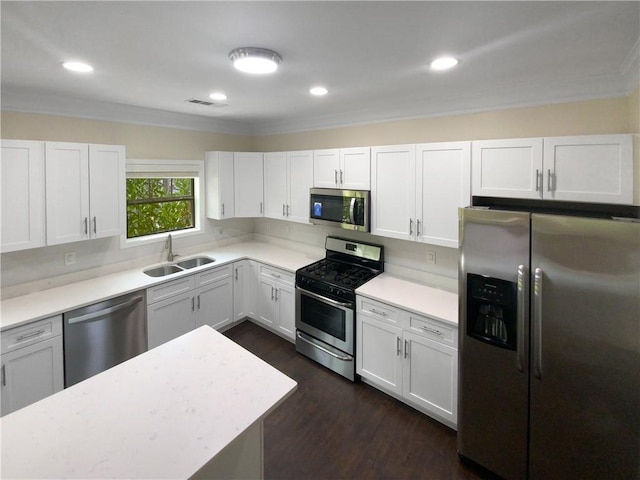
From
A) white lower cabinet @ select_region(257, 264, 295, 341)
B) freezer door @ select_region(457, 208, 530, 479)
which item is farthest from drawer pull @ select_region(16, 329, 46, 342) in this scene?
freezer door @ select_region(457, 208, 530, 479)

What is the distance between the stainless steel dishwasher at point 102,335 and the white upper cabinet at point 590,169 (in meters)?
3.50

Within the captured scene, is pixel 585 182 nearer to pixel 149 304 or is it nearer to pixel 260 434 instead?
pixel 260 434

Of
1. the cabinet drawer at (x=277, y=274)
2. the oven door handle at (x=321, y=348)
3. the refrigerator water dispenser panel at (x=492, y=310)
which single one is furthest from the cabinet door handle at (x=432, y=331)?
the cabinet drawer at (x=277, y=274)

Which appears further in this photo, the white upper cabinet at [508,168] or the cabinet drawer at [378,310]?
the cabinet drawer at [378,310]

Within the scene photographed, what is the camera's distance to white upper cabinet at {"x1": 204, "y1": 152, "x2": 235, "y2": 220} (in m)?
4.00

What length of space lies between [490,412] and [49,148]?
12.3 feet

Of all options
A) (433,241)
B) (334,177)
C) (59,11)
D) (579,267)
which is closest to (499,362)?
(579,267)

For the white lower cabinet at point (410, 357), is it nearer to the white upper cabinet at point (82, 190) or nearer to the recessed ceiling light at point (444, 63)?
the recessed ceiling light at point (444, 63)

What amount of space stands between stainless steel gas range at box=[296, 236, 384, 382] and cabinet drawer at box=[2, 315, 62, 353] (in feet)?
6.75

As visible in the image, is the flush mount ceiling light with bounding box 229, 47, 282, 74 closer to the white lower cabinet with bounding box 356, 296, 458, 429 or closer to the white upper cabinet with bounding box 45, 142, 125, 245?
the white upper cabinet with bounding box 45, 142, 125, 245

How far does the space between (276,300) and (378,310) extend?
143 cm

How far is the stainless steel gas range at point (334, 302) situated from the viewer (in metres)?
3.03

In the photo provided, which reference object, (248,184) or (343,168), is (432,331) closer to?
(343,168)

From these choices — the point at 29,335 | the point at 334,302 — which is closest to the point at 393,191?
the point at 334,302
